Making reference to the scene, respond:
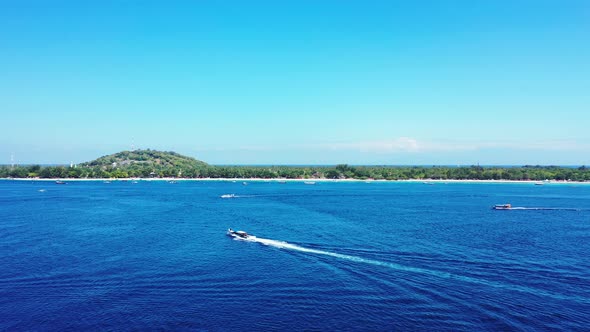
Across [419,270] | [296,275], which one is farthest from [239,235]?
[419,270]

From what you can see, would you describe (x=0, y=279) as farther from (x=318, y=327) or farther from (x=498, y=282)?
(x=498, y=282)

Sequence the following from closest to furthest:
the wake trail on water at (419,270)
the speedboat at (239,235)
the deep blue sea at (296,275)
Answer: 1. the deep blue sea at (296,275)
2. the wake trail on water at (419,270)
3. the speedboat at (239,235)

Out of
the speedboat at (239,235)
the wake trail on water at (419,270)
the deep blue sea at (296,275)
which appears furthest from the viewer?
the speedboat at (239,235)

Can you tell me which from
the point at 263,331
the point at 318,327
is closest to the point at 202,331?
the point at 263,331

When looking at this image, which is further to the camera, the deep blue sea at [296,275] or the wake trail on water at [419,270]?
the wake trail on water at [419,270]

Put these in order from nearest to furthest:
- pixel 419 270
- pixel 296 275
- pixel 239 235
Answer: pixel 296 275
pixel 419 270
pixel 239 235

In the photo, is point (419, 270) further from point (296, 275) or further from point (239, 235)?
point (239, 235)

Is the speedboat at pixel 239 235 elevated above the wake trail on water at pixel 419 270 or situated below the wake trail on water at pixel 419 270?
above

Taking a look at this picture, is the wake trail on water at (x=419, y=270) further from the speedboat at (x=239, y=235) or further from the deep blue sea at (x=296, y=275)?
the speedboat at (x=239, y=235)

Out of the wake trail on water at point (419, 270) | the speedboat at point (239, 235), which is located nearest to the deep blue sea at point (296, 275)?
the wake trail on water at point (419, 270)
